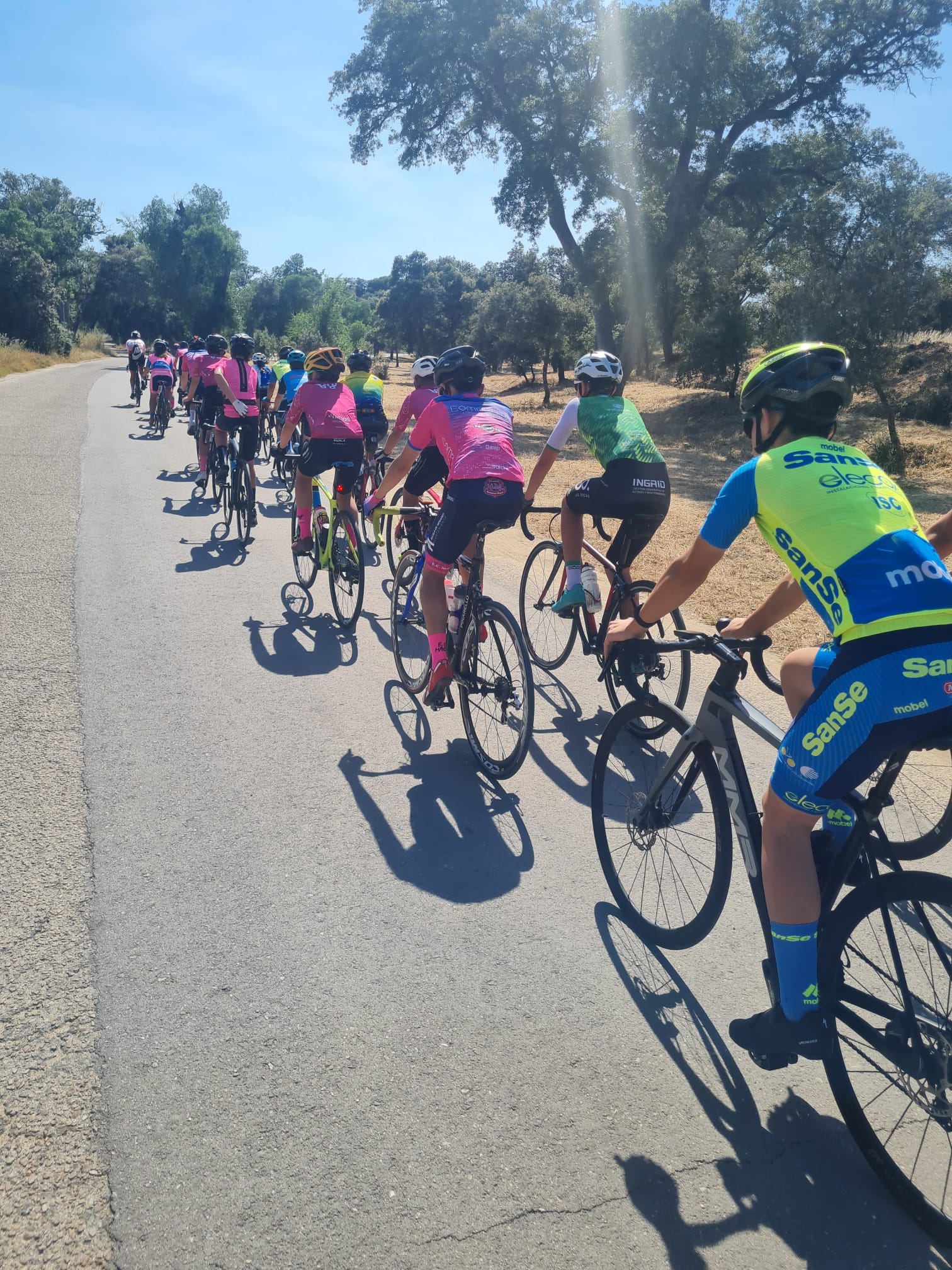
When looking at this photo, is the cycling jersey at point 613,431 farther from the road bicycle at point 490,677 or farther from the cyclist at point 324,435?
the cyclist at point 324,435

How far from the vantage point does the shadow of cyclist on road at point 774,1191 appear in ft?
7.29

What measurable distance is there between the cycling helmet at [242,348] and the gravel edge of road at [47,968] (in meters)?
4.09

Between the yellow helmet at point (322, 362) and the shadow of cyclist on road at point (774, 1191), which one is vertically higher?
the yellow helmet at point (322, 362)

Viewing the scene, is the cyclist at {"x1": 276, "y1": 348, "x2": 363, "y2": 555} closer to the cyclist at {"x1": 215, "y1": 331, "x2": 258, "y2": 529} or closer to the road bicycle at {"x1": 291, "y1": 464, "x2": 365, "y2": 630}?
the road bicycle at {"x1": 291, "y1": 464, "x2": 365, "y2": 630}

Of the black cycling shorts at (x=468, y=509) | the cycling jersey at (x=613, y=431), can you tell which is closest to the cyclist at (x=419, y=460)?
the black cycling shorts at (x=468, y=509)

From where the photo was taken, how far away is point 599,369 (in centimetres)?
563

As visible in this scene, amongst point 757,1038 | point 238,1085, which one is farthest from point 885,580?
point 238,1085

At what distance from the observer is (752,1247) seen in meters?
2.23

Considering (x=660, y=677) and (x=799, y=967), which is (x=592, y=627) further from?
(x=799, y=967)

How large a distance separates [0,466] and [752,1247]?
15183 millimetres

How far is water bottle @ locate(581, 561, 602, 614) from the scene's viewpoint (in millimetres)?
5586

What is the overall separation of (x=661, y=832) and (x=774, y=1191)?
1.37 metres

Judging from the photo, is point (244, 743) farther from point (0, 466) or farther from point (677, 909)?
point (0, 466)

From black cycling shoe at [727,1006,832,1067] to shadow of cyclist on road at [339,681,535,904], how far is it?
1.37m
